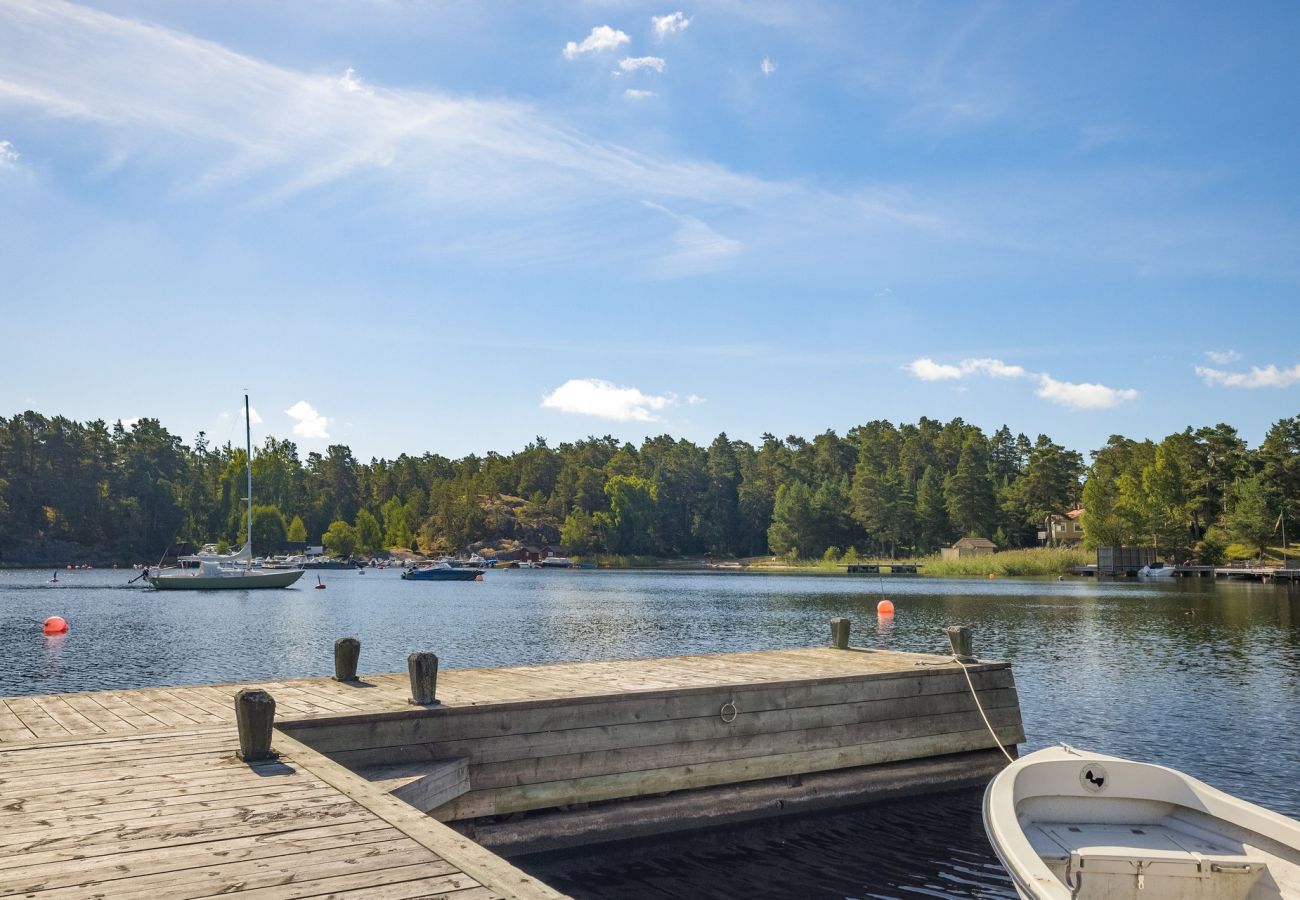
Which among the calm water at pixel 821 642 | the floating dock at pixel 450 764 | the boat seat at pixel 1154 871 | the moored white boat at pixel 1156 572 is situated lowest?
the moored white boat at pixel 1156 572

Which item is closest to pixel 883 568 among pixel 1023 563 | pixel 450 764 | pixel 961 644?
pixel 1023 563

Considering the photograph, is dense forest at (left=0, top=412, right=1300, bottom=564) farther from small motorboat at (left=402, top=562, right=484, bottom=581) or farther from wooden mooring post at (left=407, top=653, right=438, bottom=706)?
wooden mooring post at (left=407, top=653, right=438, bottom=706)

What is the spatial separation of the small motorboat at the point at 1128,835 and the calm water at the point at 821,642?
1.61m

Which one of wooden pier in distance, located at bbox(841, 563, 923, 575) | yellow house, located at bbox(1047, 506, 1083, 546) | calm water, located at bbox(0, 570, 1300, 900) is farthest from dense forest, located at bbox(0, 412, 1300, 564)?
calm water, located at bbox(0, 570, 1300, 900)

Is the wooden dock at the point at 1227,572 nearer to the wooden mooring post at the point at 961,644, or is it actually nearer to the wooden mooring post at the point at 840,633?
the wooden mooring post at the point at 840,633

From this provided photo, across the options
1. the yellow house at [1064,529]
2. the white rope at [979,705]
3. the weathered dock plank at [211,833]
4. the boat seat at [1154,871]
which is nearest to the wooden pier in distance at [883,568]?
the yellow house at [1064,529]

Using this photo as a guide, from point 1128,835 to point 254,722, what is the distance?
788 cm

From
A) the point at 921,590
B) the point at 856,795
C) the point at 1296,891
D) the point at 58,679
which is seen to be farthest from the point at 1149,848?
→ the point at 921,590

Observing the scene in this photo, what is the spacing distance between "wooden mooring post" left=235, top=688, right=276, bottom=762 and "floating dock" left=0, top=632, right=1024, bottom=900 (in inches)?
1.4

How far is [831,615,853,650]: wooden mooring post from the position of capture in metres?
15.9

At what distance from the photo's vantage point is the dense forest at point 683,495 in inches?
4094

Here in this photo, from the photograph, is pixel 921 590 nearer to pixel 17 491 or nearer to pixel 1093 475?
pixel 1093 475

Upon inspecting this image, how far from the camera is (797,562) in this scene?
146m

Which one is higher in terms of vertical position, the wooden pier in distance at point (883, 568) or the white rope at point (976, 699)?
the white rope at point (976, 699)
